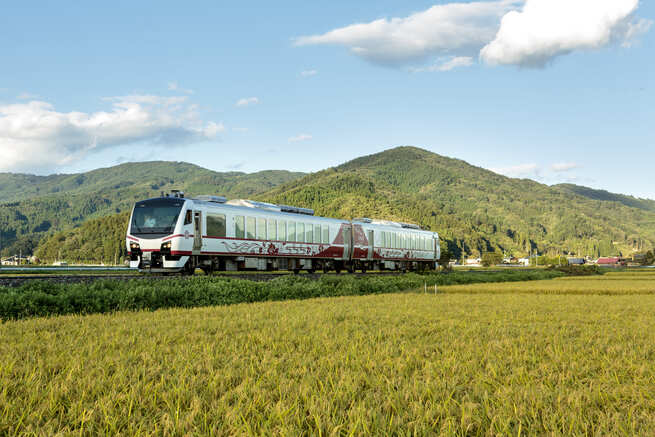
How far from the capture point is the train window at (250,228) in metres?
25.2

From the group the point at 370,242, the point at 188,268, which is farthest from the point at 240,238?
the point at 370,242

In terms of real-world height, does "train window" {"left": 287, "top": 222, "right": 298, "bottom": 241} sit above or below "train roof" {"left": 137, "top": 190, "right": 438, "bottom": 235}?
below

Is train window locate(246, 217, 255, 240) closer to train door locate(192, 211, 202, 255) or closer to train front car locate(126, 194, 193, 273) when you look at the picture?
train door locate(192, 211, 202, 255)

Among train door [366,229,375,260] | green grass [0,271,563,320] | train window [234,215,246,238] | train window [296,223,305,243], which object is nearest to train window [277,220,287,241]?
train window [296,223,305,243]

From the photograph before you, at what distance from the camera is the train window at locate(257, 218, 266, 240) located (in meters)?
25.9

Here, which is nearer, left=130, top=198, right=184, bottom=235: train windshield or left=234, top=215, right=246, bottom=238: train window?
left=130, top=198, right=184, bottom=235: train windshield

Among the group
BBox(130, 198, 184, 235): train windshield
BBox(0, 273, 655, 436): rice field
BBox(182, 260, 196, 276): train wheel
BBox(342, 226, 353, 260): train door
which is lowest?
BBox(0, 273, 655, 436): rice field

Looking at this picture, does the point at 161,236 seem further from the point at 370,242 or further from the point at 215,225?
the point at 370,242

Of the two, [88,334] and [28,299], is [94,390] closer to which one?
[88,334]

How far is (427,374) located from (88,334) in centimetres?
535

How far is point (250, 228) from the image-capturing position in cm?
2538

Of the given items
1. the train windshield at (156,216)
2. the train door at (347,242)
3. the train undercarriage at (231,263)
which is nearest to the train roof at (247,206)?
the train windshield at (156,216)

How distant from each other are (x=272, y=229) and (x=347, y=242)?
8071 mm

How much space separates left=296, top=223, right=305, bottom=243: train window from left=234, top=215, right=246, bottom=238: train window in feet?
14.9
